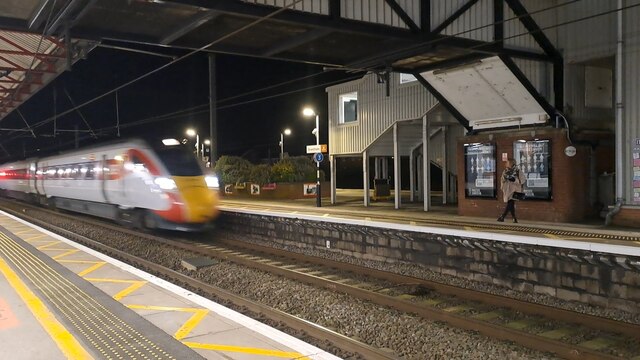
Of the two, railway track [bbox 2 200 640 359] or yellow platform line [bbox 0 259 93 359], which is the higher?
yellow platform line [bbox 0 259 93 359]

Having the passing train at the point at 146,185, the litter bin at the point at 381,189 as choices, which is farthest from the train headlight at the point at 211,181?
the litter bin at the point at 381,189

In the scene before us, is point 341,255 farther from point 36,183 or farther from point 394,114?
point 36,183

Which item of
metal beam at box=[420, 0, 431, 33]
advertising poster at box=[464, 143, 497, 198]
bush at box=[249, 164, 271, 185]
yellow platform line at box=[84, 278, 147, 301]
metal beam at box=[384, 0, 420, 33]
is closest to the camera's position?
yellow platform line at box=[84, 278, 147, 301]

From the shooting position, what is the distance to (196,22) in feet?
32.9

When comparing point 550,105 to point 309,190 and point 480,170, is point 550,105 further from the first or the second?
point 309,190

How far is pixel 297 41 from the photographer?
11562 millimetres

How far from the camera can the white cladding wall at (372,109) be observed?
721 inches

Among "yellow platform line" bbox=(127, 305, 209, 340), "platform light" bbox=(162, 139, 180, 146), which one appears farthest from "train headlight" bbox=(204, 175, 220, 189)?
"yellow platform line" bbox=(127, 305, 209, 340)

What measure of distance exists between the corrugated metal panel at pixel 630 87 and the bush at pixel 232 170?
22.1 meters

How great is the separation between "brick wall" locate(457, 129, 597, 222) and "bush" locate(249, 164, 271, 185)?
16887mm

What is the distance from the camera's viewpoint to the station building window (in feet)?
72.1

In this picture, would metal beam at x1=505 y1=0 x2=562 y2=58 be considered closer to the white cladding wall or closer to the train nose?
the white cladding wall

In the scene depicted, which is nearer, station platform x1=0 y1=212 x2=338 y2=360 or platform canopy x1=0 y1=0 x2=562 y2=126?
station platform x1=0 y1=212 x2=338 y2=360

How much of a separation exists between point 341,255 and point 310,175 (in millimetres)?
18898
